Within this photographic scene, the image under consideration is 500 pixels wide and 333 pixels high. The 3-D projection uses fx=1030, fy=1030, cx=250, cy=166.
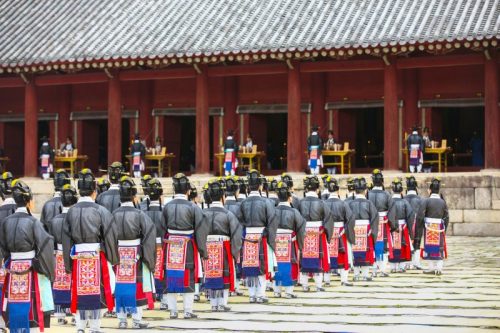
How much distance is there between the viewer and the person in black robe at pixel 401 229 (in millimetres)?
17672

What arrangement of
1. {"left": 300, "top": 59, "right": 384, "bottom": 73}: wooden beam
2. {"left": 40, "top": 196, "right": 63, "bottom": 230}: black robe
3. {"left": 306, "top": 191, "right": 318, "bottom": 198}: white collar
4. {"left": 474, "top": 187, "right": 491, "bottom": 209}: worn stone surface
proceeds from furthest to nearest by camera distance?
{"left": 300, "top": 59, "right": 384, "bottom": 73}: wooden beam → {"left": 474, "top": 187, "right": 491, "bottom": 209}: worn stone surface → {"left": 306, "top": 191, "right": 318, "bottom": 198}: white collar → {"left": 40, "top": 196, "right": 63, "bottom": 230}: black robe

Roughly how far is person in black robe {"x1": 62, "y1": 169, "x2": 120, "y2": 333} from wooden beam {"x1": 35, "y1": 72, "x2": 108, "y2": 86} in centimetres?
1810

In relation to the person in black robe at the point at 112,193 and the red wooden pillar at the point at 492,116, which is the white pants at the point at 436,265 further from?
the red wooden pillar at the point at 492,116

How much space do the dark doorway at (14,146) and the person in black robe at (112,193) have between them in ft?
60.8

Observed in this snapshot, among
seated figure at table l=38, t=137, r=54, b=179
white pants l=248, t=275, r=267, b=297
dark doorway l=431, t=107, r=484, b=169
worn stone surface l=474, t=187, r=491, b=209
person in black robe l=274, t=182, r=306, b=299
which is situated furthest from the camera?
seated figure at table l=38, t=137, r=54, b=179

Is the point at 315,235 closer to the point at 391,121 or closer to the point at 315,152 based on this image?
the point at 391,121

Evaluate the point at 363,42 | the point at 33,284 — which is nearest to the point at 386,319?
the point at 33,284

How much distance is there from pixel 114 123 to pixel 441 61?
922cm

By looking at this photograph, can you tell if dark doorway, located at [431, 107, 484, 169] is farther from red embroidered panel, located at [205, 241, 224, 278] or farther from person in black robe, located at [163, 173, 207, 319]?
person in black robe, located at [163, 173, 207, 319]

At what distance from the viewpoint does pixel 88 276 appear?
37.4 ft

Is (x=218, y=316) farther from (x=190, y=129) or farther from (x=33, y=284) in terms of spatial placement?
(x=190, y=129)

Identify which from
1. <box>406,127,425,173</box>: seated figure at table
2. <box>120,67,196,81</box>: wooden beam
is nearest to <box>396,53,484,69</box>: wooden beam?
<box>406,127,425,173</box>: seated figure at table

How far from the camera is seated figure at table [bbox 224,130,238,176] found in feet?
89.7

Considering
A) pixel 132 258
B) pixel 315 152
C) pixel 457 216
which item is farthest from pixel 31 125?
pixel 132 258
